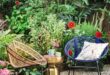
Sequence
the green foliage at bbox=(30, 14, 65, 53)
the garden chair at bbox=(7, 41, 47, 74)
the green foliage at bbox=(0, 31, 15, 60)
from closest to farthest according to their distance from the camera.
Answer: the garden chair at bbox=(7, 41, 47, 74) < the green foliage at bbox=(0, 31, 15, 60) < the green foliage at bbox=(30, 14, 65, 53)

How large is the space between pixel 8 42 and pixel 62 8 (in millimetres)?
2221

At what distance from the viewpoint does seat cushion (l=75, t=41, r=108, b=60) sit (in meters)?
7.15

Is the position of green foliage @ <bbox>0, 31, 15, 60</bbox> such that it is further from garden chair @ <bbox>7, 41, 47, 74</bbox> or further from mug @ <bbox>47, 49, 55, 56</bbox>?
mug @ <bbox>47, 49, 55, 56</bbox>

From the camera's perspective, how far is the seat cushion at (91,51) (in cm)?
715

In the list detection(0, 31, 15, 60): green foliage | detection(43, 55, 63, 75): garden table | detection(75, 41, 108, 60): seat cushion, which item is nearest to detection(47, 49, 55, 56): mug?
detection(43, 55, 63, 75): garden table

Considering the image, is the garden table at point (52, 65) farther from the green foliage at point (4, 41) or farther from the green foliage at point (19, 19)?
the green foliage at point (19, 19)

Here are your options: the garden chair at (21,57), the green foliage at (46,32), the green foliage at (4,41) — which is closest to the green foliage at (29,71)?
the garden chair at (21,57)

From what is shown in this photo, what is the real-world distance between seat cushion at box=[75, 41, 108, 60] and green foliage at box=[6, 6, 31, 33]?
4.66 ft

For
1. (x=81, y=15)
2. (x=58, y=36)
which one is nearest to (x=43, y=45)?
(x=58, y=36)

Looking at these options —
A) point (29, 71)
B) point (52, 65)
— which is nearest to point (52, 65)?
point (52, 65)

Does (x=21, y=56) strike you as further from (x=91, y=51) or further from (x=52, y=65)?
(x=91, y=51)

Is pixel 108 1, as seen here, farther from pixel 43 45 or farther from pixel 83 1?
pixel 43 45

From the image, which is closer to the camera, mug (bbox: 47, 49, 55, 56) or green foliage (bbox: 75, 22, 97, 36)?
mug (bbox: 47, 49, 55, 56)

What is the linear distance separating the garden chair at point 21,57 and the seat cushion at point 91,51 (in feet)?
2.45
